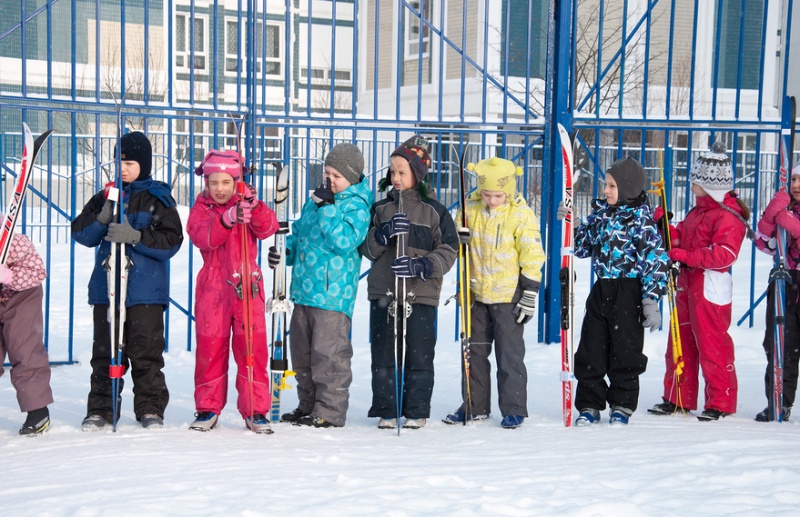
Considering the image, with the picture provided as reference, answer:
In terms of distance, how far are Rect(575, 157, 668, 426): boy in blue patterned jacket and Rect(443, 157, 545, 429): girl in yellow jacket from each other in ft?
1.26

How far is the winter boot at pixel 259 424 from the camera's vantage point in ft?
16.4

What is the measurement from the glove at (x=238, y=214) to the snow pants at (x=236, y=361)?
1.47 ft

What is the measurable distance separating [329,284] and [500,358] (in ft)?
3.57

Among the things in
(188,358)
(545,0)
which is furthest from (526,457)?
(545,0)

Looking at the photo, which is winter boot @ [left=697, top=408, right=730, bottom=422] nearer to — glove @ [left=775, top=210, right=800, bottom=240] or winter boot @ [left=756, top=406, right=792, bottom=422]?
winter boot @ [left=756, top=406, right=792, bottom=422]

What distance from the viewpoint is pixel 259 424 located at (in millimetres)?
5039

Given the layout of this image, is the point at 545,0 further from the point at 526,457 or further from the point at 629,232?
A: the point at 526,457

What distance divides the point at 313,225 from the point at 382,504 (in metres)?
2.14

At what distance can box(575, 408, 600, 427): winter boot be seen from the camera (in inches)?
211

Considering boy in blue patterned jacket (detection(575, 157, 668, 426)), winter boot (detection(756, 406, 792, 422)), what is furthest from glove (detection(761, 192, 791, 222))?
winter boot (detection(756, 406, 792, 422))

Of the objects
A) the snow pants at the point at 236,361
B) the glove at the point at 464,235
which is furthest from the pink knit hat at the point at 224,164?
the glove at the point at 464,235

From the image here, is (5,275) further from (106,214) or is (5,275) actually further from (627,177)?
(627,177)

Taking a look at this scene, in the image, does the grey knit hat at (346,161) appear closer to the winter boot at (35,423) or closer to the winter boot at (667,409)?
the winter boot at (35,423)

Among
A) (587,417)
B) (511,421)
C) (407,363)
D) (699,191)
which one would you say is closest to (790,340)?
(699,191)
